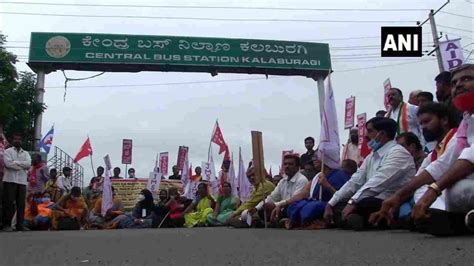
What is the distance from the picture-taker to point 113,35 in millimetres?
21859

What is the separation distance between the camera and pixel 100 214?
1337 cm

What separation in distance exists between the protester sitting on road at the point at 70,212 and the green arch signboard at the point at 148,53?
1042 centimetres

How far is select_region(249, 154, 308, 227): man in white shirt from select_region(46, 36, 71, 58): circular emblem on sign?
14.7m

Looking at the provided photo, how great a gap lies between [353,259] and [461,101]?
1.44 meters

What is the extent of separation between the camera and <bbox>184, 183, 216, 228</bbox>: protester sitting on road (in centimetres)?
1221

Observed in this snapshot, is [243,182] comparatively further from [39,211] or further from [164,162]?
[164,162]

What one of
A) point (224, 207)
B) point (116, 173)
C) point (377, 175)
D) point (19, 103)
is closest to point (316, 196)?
point (377, 175)

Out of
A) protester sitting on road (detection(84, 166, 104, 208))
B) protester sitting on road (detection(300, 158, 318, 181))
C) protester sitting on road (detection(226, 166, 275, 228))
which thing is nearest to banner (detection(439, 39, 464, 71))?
protester sitting on road (detection(300, 158, 318, 181))

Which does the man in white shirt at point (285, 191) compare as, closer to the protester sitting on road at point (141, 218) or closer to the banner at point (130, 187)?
the protester sitting on road at point (141, 218)

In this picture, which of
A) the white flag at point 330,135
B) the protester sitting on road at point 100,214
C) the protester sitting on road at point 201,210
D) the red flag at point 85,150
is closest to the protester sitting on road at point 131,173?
the red flag at point 85,150

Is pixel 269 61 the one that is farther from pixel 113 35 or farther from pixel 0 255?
pixel 0 255

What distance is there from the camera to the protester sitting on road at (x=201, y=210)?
40.1 feet

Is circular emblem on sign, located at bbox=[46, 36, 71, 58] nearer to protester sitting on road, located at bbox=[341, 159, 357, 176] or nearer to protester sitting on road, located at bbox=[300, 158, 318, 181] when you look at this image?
protester sitting on road, located at bbox=[300, 158, 318, 181]

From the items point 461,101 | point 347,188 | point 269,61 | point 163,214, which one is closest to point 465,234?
point 461,101
